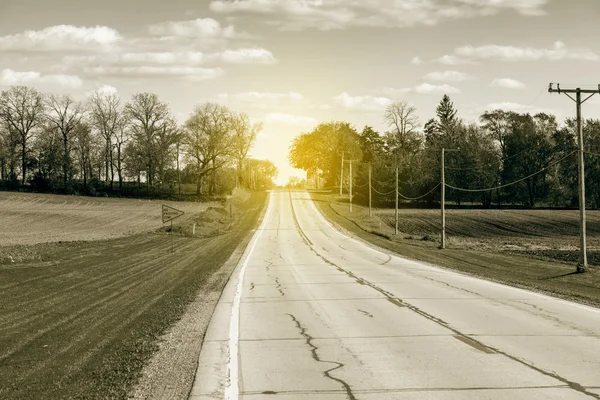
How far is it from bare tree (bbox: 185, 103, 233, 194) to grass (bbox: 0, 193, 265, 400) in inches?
2505

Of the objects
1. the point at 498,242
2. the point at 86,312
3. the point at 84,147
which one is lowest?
the point at 498,242

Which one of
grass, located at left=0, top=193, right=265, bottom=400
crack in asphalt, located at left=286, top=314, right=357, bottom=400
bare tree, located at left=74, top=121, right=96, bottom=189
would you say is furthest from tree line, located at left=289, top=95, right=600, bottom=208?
crack in asphalt, located at left=286, top=314, right=357, bottom=400

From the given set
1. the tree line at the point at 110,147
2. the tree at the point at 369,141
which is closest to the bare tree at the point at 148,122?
the tree line at the point at 110,147

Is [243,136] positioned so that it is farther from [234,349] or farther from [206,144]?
[234,349]

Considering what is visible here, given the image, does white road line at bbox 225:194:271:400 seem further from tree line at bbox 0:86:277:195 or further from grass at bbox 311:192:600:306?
tree line at bbox 0:86:277:195

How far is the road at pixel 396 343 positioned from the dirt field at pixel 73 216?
28191 millimetres

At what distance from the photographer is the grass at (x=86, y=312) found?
345 inches

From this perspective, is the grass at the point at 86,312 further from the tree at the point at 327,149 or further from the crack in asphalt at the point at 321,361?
the tree at the point at 327,149

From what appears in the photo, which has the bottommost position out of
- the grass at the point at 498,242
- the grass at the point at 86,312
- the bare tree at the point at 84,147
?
the grass at the point at 498,242

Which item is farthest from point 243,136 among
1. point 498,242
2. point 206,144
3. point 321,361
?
point 321,361

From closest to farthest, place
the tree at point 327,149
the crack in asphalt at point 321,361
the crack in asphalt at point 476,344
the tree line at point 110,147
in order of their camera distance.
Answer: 1. the crack in asphalt at point 476,344
2. the crack in asphalt at point 321,361
3. the tree line at point 110,147
4. the tree at point 327,149

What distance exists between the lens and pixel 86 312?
14.7 meters

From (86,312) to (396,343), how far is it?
809cm

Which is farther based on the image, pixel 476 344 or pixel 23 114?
pixel 23 114
